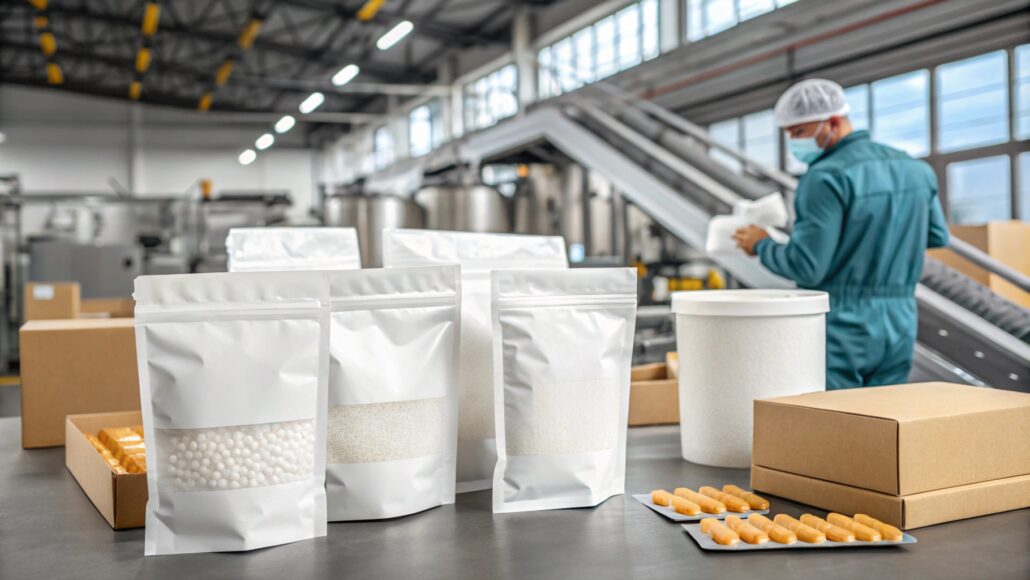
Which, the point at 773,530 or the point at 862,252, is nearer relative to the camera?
the point at 773,530

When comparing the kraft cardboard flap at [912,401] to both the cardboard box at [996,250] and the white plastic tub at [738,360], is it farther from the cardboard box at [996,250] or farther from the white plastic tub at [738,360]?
the cardboard box at [996,250]

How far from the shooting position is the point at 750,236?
2.15 metres

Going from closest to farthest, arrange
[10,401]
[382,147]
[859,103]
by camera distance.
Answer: [10,401] < [859,103] < [382,147]

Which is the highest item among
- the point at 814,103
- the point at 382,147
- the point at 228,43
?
the point at 228,43

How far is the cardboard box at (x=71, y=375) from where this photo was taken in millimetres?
1485

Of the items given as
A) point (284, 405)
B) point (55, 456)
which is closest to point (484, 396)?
point (284, 405)

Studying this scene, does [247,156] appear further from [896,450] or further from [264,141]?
[896,450]

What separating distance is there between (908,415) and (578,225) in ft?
26.7

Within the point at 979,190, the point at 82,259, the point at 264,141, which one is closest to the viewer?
the point at 979,190

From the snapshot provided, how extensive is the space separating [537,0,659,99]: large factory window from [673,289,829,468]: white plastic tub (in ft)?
25.0

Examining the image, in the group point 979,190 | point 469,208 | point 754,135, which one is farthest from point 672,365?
point 469,208

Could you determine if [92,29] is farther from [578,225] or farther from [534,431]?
[534,431]

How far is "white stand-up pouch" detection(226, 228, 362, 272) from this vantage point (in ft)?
4.58

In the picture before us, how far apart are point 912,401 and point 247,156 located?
1755 cm
